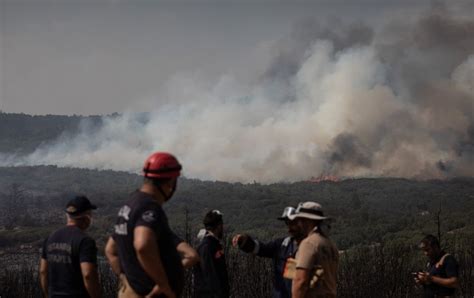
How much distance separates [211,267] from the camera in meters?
9.17

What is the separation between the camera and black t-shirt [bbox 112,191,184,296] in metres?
5.83

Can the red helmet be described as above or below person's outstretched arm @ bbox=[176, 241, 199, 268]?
above

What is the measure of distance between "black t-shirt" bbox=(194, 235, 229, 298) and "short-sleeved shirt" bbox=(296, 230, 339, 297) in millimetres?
1905

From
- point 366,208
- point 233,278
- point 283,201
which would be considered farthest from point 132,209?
point 283,201

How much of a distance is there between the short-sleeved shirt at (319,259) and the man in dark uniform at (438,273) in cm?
376

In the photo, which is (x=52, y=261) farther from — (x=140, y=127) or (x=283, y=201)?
(x=140, y=127)

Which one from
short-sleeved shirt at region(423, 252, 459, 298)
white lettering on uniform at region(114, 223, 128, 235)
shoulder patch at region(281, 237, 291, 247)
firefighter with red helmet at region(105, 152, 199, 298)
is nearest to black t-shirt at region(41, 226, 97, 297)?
firefighter with red helmet at region(105, 152, 199, 298)

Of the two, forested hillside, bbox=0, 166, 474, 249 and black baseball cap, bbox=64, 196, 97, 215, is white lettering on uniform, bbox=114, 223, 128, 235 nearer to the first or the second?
black baseball cap, bbox=64, 196, 97, 215

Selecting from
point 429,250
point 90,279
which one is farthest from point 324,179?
point 90,279

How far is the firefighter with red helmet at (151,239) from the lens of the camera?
5.74 m

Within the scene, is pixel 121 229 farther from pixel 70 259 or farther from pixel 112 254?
pixel 70 259

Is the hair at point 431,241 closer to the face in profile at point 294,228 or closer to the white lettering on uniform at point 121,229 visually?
the face in profile at point 294,228

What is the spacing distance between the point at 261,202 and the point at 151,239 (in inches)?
4329

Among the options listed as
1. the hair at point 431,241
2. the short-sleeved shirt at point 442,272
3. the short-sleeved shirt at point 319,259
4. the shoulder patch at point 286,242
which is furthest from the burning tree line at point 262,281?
the short-sleeved shirt at point 319,259
